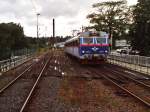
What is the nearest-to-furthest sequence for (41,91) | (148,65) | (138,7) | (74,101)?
1. (74,101)
2. (41,91)
3. (148,65)
4. (138,7)

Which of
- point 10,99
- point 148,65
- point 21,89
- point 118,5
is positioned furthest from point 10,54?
point 118,5

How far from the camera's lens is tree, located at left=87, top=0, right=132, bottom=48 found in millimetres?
88500

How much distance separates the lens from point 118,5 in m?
94.9

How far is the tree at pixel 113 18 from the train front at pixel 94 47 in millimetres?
51538

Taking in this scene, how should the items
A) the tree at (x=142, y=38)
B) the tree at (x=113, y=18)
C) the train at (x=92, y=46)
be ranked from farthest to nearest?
the tree at (x=113, y=18) → the tree at (x=142, y=38) → the train at (x=92, y=46)

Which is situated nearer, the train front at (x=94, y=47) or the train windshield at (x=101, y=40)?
the train front at (x=94, y=47)

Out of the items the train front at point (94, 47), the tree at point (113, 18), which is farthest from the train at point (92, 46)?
the tree at point (113, 18)

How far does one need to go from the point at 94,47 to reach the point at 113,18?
187 ft

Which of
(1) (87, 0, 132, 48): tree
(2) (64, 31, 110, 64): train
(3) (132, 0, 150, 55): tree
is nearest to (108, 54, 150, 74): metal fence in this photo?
(2) (64, 31, 110, 64): train

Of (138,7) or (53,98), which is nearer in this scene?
(53,98)

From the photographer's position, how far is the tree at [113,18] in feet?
290

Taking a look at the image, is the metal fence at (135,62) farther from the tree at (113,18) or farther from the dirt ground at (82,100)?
the tree at (113,18)

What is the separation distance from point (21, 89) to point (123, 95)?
5.20 metres

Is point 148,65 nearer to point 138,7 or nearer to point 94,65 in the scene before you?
point 94,65
